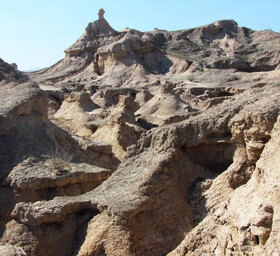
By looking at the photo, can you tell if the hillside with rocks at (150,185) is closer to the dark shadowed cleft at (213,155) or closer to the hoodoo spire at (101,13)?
the dark shadowed cleft at (213,155)

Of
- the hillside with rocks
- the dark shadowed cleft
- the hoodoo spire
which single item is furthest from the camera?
the hoodoo spire

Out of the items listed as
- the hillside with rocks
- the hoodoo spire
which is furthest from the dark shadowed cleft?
the hoodoo spire

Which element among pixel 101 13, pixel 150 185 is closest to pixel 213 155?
pixel 150 185

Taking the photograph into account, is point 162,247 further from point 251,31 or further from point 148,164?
point 251,31

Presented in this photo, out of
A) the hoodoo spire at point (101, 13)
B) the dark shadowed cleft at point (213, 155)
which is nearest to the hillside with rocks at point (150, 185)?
the dark shadowed cleft at point (213, 155)

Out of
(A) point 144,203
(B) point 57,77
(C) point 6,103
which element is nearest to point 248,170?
(A) point 144,203

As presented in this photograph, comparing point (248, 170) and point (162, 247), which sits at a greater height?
point (248, 170)

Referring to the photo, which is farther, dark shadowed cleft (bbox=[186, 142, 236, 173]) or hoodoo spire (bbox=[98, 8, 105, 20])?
hoodoo spire (bbox=[98, 8, 105, 20])

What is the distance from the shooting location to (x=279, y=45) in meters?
58.9

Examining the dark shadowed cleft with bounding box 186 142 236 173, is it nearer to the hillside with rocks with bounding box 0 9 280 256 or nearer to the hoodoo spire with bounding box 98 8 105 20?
the hillside with rocks with bounding box 0 9 280 256

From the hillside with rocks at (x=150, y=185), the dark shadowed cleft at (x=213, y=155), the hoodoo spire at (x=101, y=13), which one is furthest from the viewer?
the hoodoo spire at (x=101, y=13)

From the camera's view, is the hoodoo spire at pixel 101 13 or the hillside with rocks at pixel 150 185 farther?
the hoodoo spire at pixel 101 13

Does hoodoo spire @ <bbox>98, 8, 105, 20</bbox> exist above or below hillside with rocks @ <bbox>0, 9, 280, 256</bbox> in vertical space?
above

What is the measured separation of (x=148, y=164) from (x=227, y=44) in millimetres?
59512
